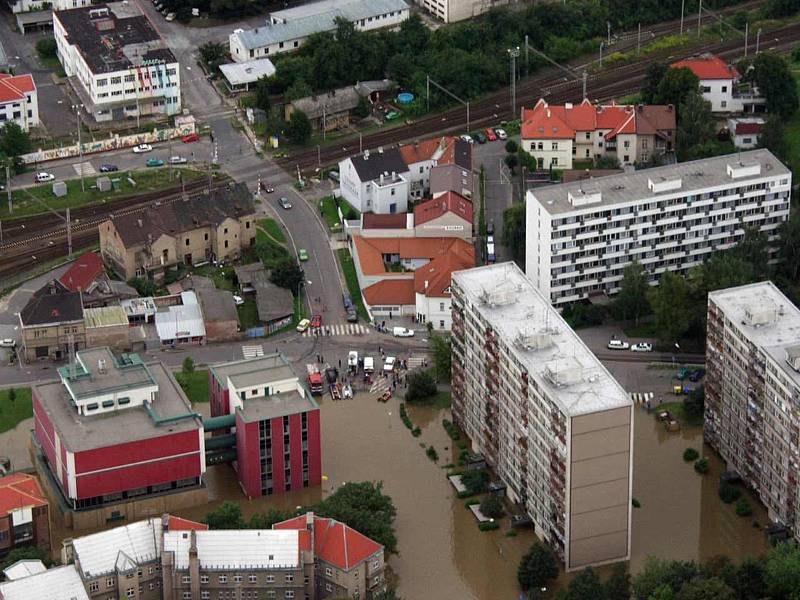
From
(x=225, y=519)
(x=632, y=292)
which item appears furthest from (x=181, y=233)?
(x=225, y=519)

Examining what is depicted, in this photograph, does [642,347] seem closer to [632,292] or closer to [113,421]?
[632,292]

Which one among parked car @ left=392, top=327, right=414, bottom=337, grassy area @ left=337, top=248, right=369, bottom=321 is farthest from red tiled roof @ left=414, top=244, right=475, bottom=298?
grassy area @ left=337, top=248, right=369, bottom=321

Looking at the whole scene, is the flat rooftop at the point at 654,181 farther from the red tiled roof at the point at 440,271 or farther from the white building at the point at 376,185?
the white building at the point at 376,185

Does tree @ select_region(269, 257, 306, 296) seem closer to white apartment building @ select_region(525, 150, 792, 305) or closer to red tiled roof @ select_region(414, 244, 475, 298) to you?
red tiled roof @ select_region(414, 244, 475, 298)

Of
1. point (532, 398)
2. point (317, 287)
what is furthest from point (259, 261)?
point (532, 398)

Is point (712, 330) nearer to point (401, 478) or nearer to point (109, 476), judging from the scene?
point (401, 478)

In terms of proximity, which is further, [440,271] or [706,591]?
[440,271]
